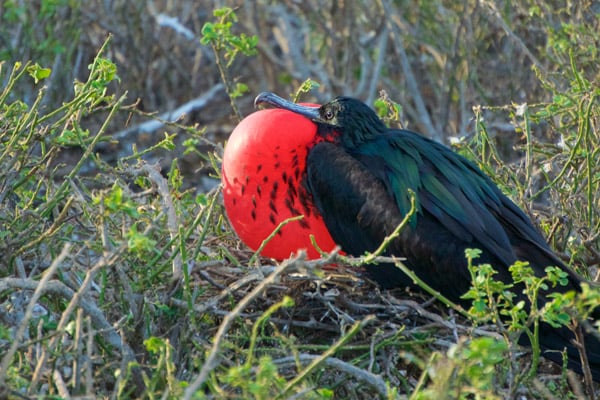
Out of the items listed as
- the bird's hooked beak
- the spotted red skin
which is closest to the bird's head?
the bird's hooked beak

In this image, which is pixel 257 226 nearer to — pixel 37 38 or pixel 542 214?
pixel 542 214

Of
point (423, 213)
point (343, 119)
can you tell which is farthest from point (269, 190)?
point (423, 213)

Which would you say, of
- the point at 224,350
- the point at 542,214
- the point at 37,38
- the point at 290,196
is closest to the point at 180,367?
the point at 224,350

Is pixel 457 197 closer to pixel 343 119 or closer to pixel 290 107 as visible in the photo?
pixel 343 119

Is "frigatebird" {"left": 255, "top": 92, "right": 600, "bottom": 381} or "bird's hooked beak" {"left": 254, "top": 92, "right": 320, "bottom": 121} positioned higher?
"bird's hooked beak" {"left": 254, "top": 92, "right": 320, "bottom": 121}

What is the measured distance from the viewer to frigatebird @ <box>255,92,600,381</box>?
130 inches

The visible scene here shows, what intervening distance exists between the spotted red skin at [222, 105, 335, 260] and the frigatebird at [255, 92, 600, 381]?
0.13 ft

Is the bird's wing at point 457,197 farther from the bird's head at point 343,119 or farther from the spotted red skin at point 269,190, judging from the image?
the spotted red skin at point 269,190

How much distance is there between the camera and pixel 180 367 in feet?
9.11

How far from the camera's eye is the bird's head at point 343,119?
3.55 m

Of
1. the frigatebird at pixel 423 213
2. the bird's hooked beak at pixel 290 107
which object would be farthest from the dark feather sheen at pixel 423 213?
the bird's hooked beak at pixel 290 107

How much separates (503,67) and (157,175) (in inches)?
115

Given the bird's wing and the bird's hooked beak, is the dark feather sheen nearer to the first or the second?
the bird's wing

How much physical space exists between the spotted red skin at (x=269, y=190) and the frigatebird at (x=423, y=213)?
0.13 ft
